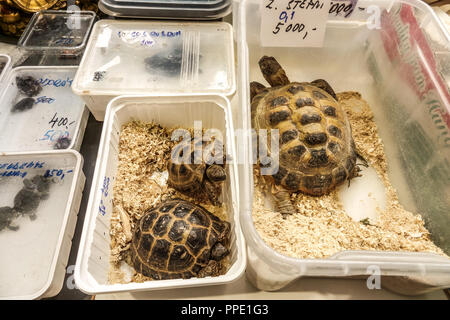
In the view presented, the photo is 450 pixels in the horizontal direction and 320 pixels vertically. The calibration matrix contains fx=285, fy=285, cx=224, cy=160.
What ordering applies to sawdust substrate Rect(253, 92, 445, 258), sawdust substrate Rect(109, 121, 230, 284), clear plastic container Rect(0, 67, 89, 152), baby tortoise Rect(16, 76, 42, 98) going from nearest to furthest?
1. sawdust substrate Rect(253, 92, 445, 258)
2. sawdust substrate Rect(109, 121, 230, 284)
3. clear plastic container Rect(0, 67, 89, 152)
4. baby tortoise Rect(16, 76, 42, 98)

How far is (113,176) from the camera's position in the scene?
1.05 meters

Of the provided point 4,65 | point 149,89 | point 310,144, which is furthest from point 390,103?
point 4,65

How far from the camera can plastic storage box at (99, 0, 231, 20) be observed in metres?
1.32

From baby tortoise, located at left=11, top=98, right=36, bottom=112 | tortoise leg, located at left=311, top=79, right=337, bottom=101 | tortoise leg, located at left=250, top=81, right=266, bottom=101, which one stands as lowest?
baby tortoise, located at left=11, top=98, right=36, bottom=112

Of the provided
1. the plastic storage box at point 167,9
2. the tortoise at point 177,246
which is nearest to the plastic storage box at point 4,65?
the plastic storage box at point 167,9

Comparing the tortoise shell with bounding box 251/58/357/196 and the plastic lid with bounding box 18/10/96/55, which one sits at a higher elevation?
the plastic lid with bounding box 18/10/96/55

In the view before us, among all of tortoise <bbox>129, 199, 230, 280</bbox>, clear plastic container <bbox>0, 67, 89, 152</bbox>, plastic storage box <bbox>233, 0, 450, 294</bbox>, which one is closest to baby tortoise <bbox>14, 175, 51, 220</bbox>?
clear plastic container <bbox>0, 67, 89, 152</bbox>

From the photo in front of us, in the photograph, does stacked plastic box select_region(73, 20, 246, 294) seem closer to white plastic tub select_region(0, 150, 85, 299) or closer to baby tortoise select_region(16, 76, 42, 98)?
white plastic tub select_region(0, 150, 85, 299)

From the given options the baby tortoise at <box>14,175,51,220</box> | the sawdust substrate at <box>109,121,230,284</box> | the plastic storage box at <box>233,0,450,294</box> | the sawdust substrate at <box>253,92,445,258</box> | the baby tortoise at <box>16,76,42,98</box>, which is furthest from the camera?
the baby tortoise at <box>16,76,42,98</box>

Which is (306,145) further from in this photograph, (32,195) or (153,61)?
(32,195)

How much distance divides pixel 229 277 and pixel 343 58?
3.61 ft

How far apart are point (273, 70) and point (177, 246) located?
80cm

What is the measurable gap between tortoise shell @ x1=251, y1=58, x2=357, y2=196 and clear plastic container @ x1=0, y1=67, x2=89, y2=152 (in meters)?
0.81
